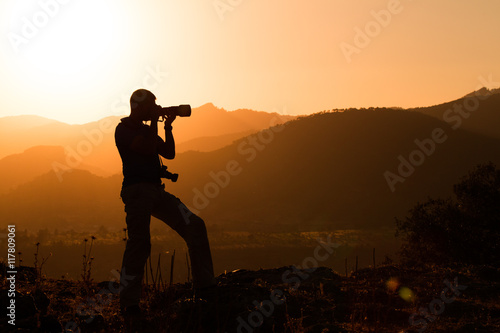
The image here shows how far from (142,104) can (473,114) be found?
12184 cm

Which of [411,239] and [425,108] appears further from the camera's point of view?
[425,108]

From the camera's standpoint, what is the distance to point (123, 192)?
5078 millimetres

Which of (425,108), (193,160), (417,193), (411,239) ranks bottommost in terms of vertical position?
(411,239)

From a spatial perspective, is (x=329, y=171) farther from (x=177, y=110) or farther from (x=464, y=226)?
(x=177, y=110)

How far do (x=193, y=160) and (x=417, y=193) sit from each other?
45674 millimetres

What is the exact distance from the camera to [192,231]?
207 inches

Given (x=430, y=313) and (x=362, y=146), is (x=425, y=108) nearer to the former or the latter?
(x=362, y=146)

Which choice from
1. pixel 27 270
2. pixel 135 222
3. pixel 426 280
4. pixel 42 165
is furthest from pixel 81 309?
pixel 42 165

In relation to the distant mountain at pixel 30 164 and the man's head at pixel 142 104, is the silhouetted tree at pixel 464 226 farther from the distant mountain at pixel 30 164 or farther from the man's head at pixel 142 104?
the distant mountain at pixel 30 164

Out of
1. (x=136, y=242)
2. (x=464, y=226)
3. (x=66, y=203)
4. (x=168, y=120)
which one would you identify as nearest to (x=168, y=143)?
(x=168, y=120)

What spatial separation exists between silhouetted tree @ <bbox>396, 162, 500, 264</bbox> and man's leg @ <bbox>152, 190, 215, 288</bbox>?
17.9 metres

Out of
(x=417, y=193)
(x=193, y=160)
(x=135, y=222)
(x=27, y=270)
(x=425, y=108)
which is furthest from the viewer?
(x=425, y=108)

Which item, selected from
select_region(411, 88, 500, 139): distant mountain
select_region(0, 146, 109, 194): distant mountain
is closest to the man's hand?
select_region(411, 88, 500, 139): distant mountain

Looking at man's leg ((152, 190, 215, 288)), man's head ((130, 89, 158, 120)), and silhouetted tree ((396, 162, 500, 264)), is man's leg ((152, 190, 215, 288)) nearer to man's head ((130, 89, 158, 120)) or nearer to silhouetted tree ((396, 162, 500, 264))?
man's head ((130, 89, 158, 120))
